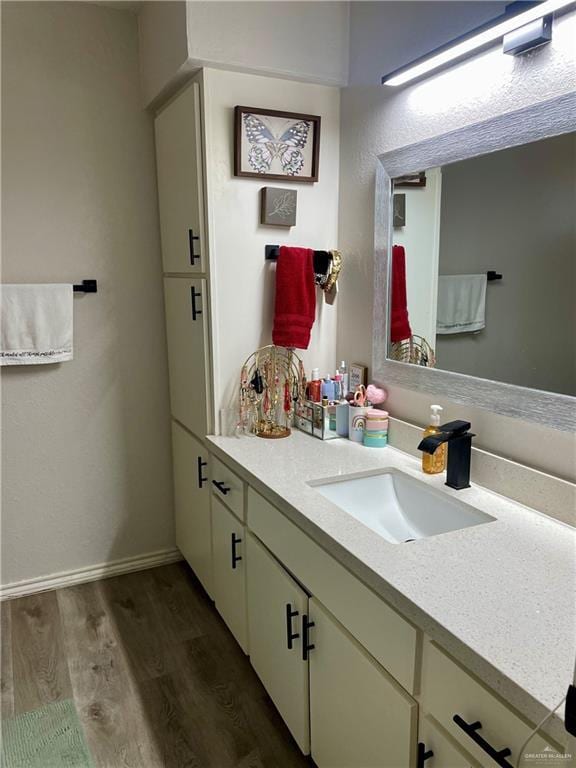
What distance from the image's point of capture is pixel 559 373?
A: 1360mm

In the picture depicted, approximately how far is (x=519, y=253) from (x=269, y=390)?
39.9 inches

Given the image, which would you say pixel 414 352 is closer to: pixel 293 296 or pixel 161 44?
pixel 293 296

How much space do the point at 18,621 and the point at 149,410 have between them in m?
1.02

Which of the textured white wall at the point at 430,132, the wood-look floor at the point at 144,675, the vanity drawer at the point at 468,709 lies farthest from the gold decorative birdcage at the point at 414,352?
the wood-look floor at the point at 144,675

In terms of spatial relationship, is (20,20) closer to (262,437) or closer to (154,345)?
(154,345)

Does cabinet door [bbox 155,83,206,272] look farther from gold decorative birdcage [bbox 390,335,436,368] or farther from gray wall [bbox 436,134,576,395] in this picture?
gray wall [bbox 436,134,576,395]

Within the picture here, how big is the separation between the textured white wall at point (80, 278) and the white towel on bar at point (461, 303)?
1.37m

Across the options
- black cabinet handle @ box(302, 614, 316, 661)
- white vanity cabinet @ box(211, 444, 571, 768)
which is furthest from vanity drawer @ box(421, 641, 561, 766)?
black cabinet handle @ box(302, 614, 316, 661)

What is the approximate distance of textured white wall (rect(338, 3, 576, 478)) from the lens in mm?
1351

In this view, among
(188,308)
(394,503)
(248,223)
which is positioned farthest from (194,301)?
(394,503)

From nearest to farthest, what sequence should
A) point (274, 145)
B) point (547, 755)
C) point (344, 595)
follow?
1. point (547, 755)
2. point (344, 595)
3. point (274, 145)

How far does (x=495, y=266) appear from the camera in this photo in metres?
1.53

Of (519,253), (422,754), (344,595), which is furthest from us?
(519,253)

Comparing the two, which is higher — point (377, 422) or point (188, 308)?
point (188, 308)
